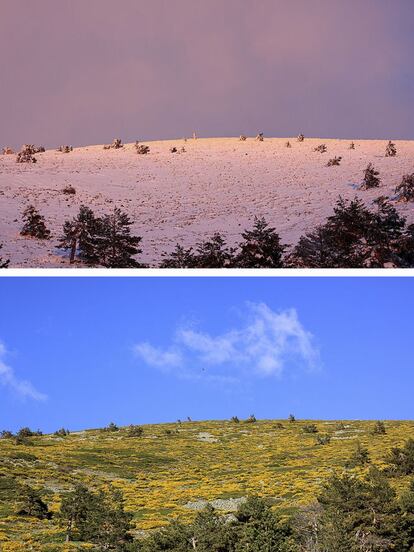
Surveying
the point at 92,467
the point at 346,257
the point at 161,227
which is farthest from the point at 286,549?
the point at 92,467

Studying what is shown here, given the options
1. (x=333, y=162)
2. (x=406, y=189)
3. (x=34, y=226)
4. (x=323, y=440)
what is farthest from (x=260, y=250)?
(x=323, y=440)

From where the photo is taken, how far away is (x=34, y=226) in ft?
168

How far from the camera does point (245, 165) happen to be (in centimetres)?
7675

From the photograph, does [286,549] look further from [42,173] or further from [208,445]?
[208,445]

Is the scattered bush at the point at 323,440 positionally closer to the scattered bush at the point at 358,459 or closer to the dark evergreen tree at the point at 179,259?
the scattered bush at the point at 358,459

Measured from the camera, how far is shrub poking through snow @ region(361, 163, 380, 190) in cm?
6306

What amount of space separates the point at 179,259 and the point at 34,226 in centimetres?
1013

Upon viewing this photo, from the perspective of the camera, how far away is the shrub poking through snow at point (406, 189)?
57.7 m

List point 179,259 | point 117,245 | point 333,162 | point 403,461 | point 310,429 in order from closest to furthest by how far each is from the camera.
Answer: point 179,259, point 117,245, point 403,461, point 333,162, point 310,429

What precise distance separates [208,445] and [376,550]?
208 ft

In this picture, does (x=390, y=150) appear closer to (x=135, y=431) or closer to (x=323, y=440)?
(x=323, y=440)

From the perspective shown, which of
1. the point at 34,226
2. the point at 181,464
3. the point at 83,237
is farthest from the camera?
the point at 181,464

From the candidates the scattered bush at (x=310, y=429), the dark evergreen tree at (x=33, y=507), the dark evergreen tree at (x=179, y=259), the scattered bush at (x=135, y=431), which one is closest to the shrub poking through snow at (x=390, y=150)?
the dark evergreen tree at (x=179, y=259)

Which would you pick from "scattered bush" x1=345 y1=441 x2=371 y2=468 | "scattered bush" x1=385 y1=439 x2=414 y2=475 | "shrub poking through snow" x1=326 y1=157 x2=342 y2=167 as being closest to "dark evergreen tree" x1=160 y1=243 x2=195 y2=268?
"scattered bush" x1=385 y1=439 x2=414 y2=475
